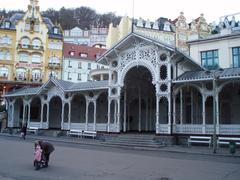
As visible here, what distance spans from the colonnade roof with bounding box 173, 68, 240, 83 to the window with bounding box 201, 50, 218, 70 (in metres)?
8.38

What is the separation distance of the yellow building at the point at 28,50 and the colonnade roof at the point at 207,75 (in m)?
43.0

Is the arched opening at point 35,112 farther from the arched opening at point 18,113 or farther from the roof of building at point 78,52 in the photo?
the roof of building at point 78,52

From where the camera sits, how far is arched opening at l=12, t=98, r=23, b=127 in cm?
4075

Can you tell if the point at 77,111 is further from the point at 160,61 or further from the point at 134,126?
the point at 160,61

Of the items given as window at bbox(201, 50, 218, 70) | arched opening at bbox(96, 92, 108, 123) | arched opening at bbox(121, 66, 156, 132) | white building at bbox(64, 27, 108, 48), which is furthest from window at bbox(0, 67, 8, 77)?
white building at bbox(64, 27, 108, 48)

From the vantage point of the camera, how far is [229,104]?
25.8 metres

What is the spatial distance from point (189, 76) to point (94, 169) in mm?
14479

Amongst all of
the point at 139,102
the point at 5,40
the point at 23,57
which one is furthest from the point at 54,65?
the point at 139,102

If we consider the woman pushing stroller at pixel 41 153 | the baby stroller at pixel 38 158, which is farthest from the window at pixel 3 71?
the baby stroller at pixel 38 158

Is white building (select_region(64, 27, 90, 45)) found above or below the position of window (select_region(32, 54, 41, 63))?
above

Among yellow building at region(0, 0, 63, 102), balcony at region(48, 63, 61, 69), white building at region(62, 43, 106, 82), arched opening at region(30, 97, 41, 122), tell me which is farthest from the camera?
white building at region(62, 43, 106, 82)

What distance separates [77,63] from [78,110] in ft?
116

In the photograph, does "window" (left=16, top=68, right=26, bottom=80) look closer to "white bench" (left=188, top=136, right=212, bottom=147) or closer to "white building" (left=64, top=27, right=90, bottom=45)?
"white bench" (left=188, top=136, right=212, bottom=147)

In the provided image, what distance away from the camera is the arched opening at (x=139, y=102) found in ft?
98.9
